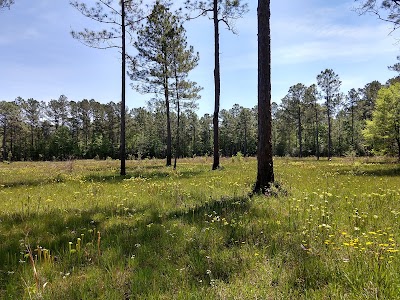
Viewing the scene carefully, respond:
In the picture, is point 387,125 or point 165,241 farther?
point 387,125

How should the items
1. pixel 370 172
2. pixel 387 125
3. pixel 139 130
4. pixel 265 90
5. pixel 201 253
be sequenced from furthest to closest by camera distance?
pixel 139 130 → pixel 387 125 → pixel 370 172 → pixel 265 90 → pixel 201 253

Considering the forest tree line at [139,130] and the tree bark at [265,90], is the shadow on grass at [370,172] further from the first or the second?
the forest tree line at [139,130]

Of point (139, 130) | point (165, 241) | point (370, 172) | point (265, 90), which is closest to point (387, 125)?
point (370, 172)

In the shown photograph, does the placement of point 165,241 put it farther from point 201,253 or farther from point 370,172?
point 370,172

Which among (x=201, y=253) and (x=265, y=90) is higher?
(x=265, y=90)

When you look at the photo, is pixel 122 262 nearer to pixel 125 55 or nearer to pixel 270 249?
pixel 270 249

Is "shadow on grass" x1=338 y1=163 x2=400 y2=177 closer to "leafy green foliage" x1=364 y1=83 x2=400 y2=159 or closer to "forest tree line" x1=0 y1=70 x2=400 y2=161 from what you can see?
"leafy green foliage" x1=364 y1=83 x2=400 y2=159

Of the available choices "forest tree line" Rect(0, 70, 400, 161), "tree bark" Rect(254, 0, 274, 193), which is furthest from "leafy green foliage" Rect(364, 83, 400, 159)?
"forest tree line" Rect(0, 70, 400, 161)

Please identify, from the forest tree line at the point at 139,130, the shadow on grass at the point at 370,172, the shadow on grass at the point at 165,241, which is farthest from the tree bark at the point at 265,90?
the forest tree line at the point at 139,130

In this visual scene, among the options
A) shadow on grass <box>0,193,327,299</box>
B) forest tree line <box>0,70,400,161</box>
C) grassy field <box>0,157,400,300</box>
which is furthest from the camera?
forest tree line <box>0,70,400,161</box>

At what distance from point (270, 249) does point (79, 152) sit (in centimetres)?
7408

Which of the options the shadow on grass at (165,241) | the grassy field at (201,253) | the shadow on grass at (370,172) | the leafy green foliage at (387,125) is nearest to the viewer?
the grassy field at (201,253)

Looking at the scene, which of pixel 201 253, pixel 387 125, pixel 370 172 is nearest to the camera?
pixel 201 253

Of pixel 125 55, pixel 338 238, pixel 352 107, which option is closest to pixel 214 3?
pixel 125 55
